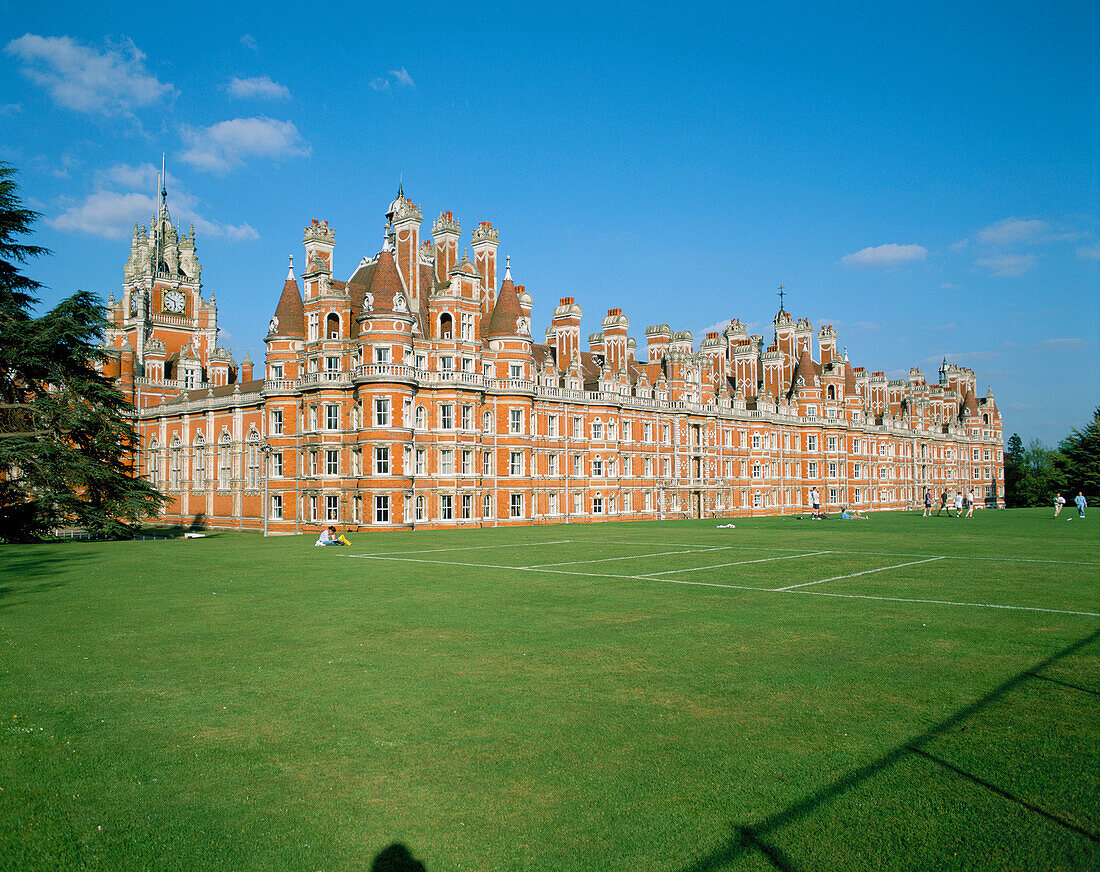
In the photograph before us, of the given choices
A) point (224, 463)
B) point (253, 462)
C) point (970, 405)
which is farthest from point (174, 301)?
point (970, 405)

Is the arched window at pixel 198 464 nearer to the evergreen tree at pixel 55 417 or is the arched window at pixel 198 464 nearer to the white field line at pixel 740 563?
the evergreen tree at pixel 55 417

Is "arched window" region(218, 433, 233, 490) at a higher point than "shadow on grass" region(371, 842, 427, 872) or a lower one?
higher

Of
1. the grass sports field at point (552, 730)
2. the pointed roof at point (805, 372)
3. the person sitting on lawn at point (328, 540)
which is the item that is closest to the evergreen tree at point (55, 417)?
the person sitting on lawn at point (328, 540)

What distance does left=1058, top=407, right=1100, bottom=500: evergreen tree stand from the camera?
10781 centimetres

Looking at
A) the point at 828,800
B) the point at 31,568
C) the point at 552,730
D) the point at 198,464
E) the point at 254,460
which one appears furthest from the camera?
the point at 198,464

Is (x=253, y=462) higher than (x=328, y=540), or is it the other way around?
(x=253, y=462)

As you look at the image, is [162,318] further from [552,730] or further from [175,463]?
[552,730]

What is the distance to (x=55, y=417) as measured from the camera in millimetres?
41219

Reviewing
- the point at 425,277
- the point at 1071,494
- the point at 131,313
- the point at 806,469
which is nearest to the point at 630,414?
the point at 425,277

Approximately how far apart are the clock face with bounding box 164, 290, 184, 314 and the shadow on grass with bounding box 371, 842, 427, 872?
3448 inches

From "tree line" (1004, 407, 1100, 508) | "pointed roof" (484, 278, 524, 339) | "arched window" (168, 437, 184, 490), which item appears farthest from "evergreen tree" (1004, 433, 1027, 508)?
"arched window" (168, 437, 184, 490)

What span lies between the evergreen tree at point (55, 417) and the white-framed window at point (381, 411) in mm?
14204

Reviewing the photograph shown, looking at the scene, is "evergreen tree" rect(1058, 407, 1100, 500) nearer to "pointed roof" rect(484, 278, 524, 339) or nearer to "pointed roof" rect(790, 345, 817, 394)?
"pointed roof" rect(790, 345, 817, 394)

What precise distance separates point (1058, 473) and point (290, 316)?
11178 cm
